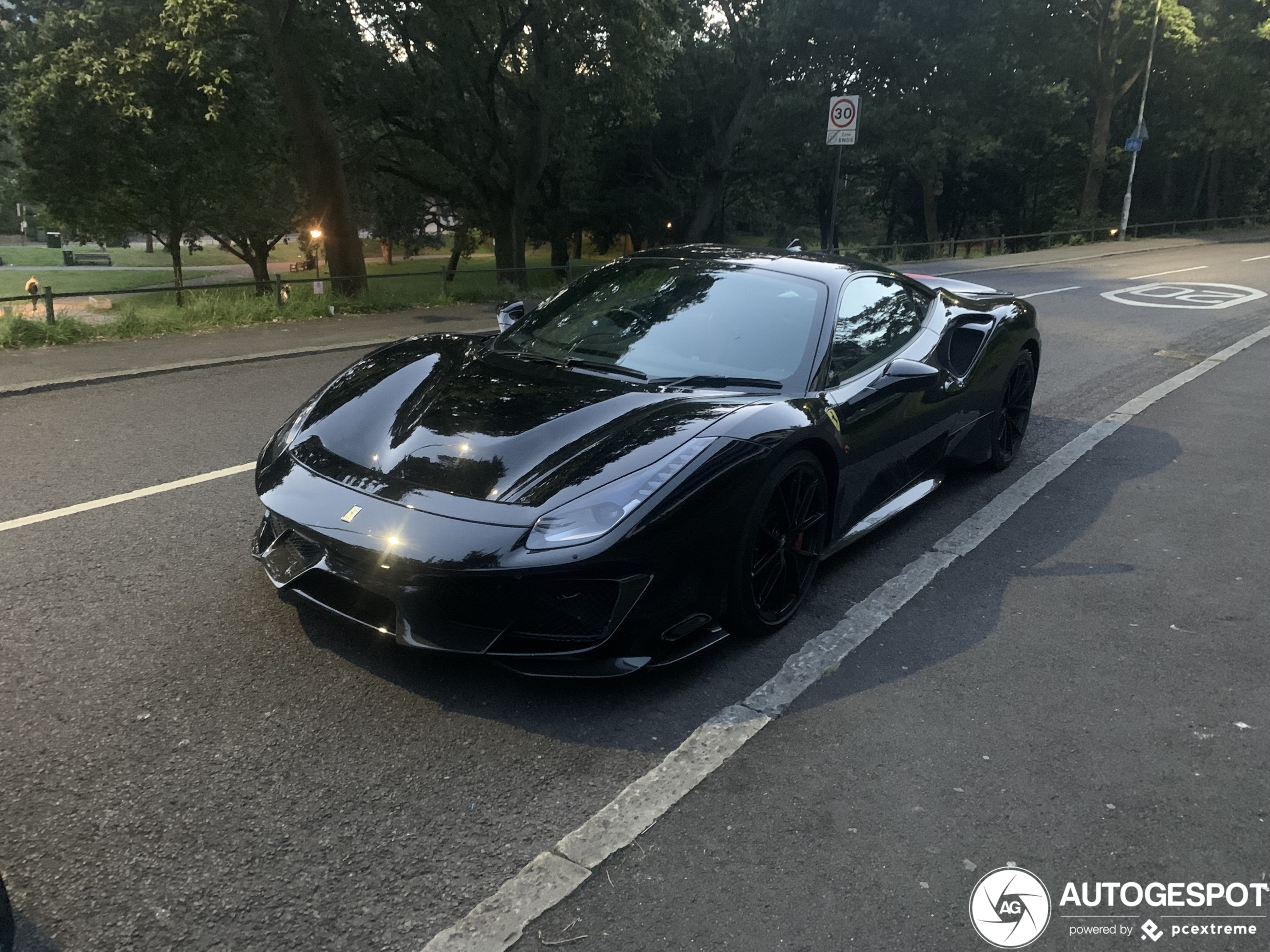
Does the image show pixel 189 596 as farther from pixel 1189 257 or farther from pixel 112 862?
pixel 1189 257

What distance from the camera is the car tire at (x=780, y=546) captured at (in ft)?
11.1

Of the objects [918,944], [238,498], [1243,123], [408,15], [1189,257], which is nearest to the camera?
[918,944]

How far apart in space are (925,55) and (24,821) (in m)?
31.0

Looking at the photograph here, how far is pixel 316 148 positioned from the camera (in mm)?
15617

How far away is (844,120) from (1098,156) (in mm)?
25521

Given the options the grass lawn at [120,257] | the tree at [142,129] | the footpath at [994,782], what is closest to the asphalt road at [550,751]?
the footpath at [994,782]

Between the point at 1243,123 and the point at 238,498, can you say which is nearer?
the point at 238,498

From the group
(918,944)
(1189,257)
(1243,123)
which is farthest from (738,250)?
(1243,123)

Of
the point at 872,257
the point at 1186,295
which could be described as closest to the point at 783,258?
the point at 1186,295

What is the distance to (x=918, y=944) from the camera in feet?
7.14

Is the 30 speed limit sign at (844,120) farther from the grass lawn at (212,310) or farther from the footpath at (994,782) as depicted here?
the footpath at (994,782)

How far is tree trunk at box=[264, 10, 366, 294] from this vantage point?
48.0 feet

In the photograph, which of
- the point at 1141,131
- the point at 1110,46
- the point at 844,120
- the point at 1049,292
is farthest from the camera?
the point at 1110,46

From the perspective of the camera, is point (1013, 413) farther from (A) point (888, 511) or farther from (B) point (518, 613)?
(B) point (518, 613)
